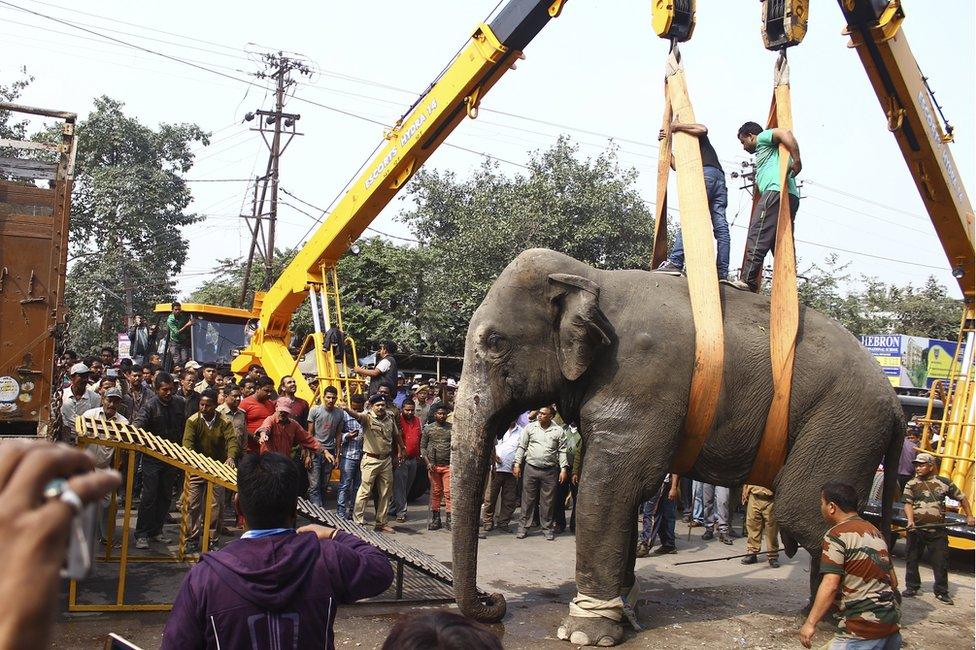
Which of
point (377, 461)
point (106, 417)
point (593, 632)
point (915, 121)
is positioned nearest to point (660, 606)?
point (593, 632)

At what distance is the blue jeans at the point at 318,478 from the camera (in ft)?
36.6

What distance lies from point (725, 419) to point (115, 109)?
28.7 m

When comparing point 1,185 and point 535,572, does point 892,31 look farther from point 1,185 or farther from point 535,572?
point 1,185

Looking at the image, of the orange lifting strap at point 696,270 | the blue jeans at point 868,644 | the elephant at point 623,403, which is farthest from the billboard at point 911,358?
the blue jeans at point 868,644

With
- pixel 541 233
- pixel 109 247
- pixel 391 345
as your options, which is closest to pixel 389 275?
pixel 541 233

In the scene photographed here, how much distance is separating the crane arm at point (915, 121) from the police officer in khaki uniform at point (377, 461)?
6.96 meters

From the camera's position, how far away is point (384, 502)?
10.8 m

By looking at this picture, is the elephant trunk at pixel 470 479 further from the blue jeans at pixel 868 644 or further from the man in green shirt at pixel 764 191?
the blue jeans at pixel 868 644

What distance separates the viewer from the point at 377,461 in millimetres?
10734

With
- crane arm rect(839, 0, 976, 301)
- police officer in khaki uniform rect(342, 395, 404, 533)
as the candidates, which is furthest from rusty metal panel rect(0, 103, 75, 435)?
crane arm rect(839, 0, 976, 301)

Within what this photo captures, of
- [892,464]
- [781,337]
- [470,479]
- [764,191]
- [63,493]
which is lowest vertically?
[470,479]

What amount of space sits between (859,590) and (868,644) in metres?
0.28

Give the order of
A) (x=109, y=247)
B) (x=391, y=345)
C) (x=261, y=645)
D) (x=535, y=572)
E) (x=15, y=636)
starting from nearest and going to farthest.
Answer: (x=15, y=636), (x=261, y=645), (x=535, y=572), (x=391, y=345), (x=109, y=247)

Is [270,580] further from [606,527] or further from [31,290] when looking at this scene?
[31,290]
